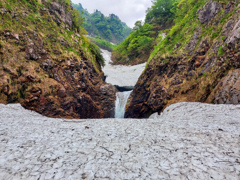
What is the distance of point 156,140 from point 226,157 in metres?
1.95

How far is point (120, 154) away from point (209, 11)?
16288 mm

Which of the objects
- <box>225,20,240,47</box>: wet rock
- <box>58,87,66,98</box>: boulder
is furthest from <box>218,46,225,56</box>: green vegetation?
<box>58,87,66,98</box>: boulder

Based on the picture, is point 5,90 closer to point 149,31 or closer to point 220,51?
point 220,51

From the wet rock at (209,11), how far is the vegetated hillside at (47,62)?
48.8ft

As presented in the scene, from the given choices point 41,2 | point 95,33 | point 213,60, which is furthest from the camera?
point 95,33

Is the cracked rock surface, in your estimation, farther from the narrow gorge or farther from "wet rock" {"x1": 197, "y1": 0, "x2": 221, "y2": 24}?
"wet rock" {"x1": 197, "y1": 0, "x2": 221, "y2": 24}

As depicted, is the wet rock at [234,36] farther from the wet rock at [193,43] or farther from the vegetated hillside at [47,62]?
the vegetated hillside at [47,62]

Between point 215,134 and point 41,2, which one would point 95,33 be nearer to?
point 41,2

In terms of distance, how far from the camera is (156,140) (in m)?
4.44

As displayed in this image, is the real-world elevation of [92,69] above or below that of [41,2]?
below

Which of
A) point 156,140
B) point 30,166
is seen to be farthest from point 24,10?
point 156,140

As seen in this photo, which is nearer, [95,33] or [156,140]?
[156,140]

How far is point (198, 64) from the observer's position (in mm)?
11234

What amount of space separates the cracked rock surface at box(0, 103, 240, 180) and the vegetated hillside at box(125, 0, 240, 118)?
4.31 m
